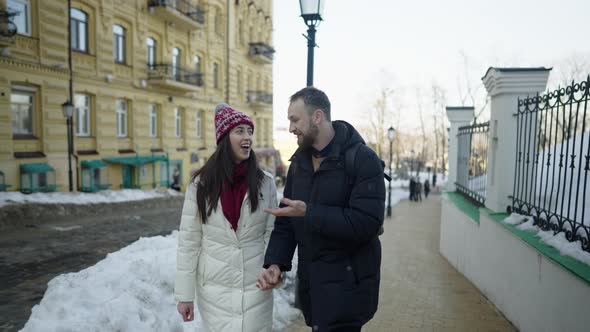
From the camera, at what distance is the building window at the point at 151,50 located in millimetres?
21109

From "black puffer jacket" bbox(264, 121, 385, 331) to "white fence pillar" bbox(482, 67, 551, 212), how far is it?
404cm

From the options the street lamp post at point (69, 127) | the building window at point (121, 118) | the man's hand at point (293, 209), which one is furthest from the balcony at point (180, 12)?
the man's hand at point (293, 209)

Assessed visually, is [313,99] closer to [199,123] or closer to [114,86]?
[114,86]

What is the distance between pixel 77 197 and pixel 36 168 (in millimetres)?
2393

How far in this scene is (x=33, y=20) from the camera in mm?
14633

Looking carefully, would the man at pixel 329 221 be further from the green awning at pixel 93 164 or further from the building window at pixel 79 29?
the building window at pixel 79 29

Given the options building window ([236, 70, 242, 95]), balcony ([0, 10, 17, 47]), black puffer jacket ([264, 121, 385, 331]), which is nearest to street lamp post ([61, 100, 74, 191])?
balcony ([0, 10, 17, 47])

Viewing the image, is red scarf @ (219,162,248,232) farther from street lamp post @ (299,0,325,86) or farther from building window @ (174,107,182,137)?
building window @ (174,107,182,137)

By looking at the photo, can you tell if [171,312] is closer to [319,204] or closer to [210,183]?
[210,183]

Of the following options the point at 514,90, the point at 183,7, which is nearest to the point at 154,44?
the point at 183,7

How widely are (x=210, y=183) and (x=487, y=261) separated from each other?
4617mm

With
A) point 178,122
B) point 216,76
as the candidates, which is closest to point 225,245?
point 178,122

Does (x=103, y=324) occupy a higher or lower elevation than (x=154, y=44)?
lower

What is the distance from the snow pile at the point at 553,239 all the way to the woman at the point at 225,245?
108 inches
